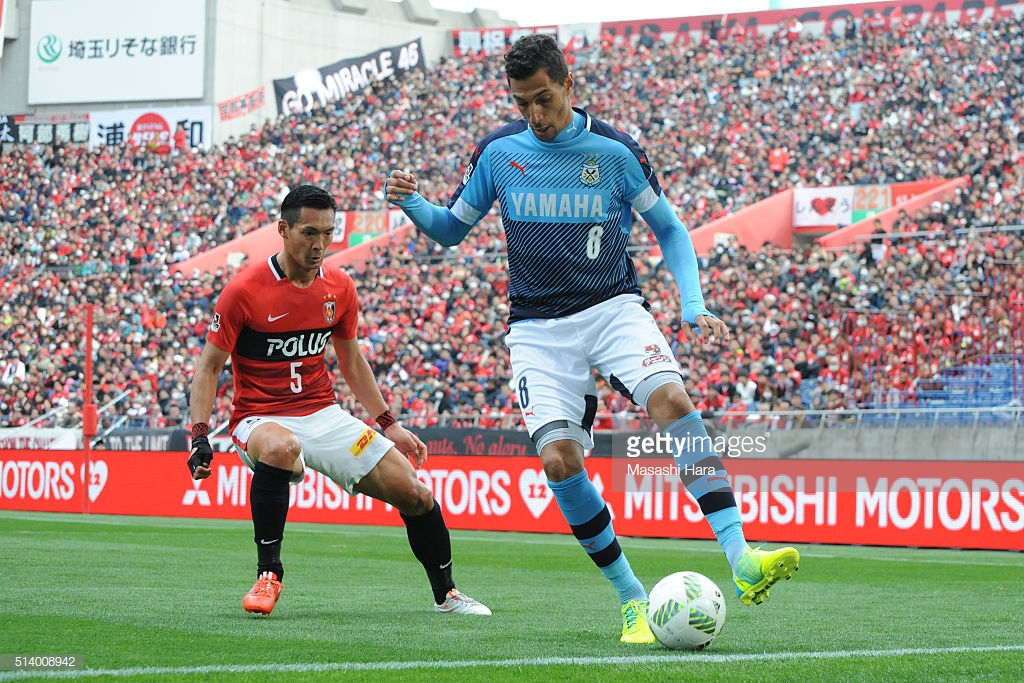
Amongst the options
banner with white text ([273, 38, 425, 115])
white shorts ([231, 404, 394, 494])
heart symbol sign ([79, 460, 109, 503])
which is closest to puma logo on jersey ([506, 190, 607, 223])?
white shorts ([231, 404, 394, 494])

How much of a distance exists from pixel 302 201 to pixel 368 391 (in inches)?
49.0

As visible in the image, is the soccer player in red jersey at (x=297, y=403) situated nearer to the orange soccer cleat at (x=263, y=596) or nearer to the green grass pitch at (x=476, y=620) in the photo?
the orange soccer cleat at (x=263, y=596)

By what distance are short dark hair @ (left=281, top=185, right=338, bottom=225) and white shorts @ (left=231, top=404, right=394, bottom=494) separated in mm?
1104

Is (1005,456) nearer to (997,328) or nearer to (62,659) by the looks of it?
(997,328)

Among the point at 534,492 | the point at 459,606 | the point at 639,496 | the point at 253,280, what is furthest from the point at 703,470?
the point at 534,492

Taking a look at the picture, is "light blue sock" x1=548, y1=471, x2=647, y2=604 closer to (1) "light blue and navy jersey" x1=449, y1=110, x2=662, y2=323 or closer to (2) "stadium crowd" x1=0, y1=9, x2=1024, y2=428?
(1) "light blue and navy jersey" x1=449, y1=110, x2=662, y2=323

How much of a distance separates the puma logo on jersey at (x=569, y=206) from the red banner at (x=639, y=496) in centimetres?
906

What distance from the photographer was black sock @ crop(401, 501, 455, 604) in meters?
7.53

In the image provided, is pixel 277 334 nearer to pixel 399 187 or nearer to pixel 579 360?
pixel 399 187

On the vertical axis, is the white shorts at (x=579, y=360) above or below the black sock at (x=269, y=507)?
above

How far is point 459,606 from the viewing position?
7418 millimetres

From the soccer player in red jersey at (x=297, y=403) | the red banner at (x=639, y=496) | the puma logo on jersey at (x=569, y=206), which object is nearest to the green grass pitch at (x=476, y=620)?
the soccer player in red jersey at (x=297, y=403)

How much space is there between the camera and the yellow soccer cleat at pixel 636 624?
5.93 meters

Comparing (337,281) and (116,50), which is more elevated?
(116,50)
